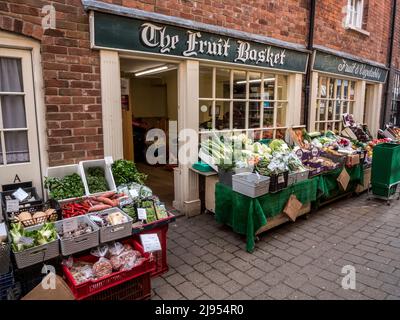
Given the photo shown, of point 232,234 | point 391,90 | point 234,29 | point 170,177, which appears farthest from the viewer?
point 391,90

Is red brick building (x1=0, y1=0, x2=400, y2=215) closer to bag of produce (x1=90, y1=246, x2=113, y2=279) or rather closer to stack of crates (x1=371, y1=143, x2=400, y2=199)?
bag of produce (x1=90, y1=246, x2=113, y2=279)

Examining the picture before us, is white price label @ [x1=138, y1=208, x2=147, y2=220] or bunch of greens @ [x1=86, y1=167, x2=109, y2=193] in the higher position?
bunch of greens @ [x1=86, y1=167, x2=109, y2=193]

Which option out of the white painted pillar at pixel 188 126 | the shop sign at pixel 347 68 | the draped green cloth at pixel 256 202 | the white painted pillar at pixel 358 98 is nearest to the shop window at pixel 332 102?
the white painted pillar at pixel 358 98

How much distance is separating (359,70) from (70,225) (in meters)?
8.42

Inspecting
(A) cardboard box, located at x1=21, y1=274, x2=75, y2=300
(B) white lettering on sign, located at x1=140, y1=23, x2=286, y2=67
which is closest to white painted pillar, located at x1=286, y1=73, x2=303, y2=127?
(B) white lettering on sign, located at x1=140, y1=23, x2=286, y2=67

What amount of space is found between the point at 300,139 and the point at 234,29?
265 centimetres

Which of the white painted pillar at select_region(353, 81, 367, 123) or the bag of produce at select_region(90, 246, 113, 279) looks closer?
the bag of produce at select_region(90, 246, 113, 279)

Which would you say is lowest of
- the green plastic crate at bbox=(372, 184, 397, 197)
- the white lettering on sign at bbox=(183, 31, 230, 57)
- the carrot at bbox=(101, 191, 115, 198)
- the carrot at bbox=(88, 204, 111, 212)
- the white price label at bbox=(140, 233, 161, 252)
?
the green plastic crate at bbox=(372, 184, 397, 197)

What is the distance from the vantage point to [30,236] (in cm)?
258

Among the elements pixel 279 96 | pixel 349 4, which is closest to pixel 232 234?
pixel 279 96

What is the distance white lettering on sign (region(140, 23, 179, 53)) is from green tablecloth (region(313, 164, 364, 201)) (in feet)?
10.3

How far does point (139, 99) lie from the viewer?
35.6ft

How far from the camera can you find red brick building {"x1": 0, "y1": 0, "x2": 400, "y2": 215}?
138 inches
